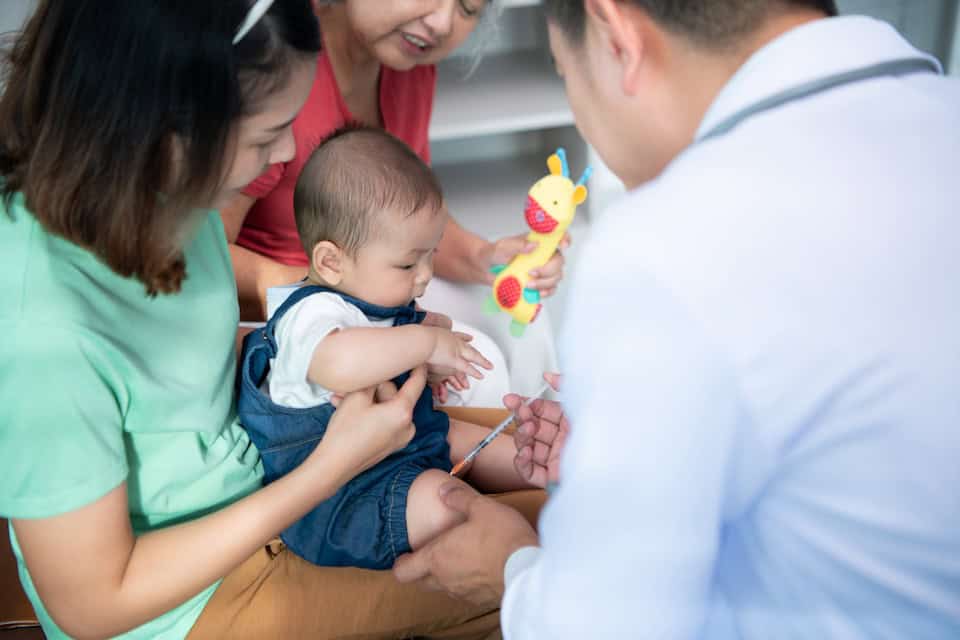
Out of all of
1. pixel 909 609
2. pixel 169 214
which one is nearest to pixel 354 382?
pixel 169 214

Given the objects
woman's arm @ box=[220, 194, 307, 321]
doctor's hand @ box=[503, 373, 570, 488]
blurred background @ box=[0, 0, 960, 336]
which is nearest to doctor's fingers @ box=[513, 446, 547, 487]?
doctor's hand @ box=[503, 373, 570, 488]

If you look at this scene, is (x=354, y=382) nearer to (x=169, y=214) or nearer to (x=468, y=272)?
(x=169, y=214)

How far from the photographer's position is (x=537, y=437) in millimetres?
1218

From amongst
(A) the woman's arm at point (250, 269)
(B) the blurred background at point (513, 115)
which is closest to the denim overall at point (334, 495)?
(A) the woman's arm at point (250, 269)

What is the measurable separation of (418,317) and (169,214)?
0.53m

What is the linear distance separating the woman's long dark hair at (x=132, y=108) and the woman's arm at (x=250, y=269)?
53cm

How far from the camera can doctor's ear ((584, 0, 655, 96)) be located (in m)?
0.69

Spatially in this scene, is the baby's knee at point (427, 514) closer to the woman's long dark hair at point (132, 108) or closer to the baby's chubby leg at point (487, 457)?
the baby's chubby leg at point (487, 457)

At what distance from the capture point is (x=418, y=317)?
1.34m

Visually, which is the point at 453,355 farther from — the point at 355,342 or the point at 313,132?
the point at 313,132

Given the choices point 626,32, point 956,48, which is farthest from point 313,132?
point 956,48

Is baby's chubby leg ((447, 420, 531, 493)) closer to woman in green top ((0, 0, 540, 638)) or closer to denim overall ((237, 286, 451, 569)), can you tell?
denim overall ((237, 286, 451, 569))

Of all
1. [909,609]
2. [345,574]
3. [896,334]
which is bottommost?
[345,574]

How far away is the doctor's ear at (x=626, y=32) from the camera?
2.26 ft
